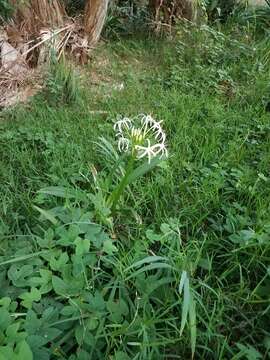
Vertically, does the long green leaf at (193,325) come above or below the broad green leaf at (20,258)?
below

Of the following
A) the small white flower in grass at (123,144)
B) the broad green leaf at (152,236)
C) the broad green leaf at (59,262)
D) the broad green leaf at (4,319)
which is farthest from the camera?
the small white flower in grass at (123,144)

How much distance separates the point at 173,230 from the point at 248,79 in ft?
5.67

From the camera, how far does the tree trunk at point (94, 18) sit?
324cm

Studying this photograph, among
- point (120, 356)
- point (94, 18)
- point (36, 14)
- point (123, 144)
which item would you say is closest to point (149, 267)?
point (120, 356)

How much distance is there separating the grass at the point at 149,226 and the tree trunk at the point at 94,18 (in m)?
0.57

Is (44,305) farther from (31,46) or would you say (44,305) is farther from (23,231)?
(31,46)

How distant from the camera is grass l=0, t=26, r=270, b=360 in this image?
126 cm

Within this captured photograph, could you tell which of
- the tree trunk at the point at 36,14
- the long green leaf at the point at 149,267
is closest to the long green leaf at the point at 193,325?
the long green leaf at the point at 149,267

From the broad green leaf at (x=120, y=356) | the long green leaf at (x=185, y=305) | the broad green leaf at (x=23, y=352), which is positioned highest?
the broad green leaf at (x=23, y=352)

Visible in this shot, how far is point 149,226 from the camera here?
175 cm

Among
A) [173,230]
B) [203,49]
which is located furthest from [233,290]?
[203,49]

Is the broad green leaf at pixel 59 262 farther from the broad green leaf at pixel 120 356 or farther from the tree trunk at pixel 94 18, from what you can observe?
the tree trunk at pixel 94 18

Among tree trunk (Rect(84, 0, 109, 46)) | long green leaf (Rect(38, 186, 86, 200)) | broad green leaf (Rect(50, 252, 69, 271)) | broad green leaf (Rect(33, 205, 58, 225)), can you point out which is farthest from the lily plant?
tree trunk (Rect(84, 0, 109, 46))

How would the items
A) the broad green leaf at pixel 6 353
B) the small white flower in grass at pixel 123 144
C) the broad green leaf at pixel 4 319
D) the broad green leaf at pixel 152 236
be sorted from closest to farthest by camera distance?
the broad green leaf at pixel 6 353, the broad green leaf at pixel 4 319, the broad green leaf at pixel 152 236, the small white flower in grass at pixel 123 144
